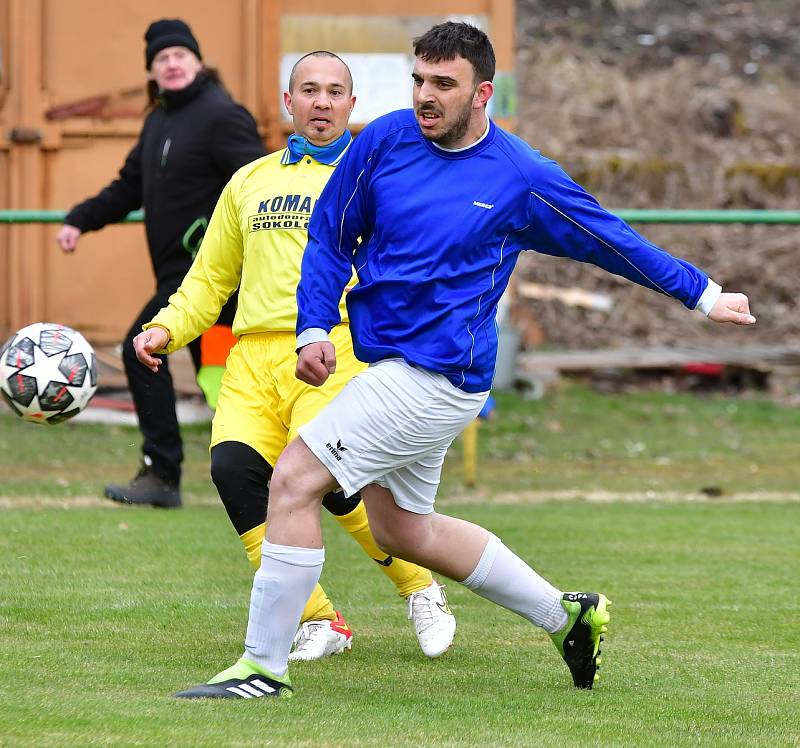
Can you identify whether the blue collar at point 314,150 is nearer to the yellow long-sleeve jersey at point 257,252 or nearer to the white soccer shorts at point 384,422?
the yellow long-sleeve jersey at point 257,252

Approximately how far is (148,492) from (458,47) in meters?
4.82

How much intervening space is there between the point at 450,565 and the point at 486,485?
547cm

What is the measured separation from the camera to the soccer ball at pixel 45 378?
647 cm

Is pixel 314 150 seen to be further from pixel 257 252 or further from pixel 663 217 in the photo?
pixel 663 217

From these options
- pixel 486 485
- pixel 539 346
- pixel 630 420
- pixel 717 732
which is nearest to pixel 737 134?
pixel 539 346

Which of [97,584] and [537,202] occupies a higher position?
[537,202]

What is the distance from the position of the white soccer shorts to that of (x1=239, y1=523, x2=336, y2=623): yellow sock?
0.82 metres

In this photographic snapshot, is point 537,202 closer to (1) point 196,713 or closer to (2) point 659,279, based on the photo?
(2) point 659,279

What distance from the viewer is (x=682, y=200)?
1948 centimetres

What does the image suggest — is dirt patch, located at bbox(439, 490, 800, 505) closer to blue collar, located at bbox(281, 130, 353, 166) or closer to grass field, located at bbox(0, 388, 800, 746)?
grass field, located at bbox(0, 388, 800, 746)

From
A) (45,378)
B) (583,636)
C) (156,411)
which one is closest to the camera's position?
(583,636)

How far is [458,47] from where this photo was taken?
4.48 metres

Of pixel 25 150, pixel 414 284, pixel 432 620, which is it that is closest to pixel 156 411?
pixel 432 620

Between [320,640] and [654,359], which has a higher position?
[320,640]
